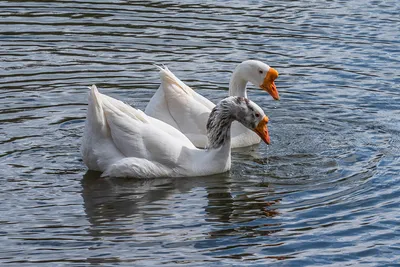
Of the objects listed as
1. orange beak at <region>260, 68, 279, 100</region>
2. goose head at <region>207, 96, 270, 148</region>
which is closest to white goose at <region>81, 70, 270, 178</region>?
goose head at <region>207, 96, 270, 148</region>

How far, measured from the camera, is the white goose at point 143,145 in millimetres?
11602

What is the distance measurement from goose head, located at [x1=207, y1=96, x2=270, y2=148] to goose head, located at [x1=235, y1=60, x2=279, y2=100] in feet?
4.86

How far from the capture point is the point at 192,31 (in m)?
17.9

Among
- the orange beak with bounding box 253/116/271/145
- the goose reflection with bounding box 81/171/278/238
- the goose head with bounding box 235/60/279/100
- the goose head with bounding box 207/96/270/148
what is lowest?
the goose reflection with bounding box 81/171/278/238

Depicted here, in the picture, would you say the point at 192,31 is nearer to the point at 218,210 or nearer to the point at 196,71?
the point at 196,71

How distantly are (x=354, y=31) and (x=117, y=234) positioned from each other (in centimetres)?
957

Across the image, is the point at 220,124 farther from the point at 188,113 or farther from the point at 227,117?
the point at 188,113

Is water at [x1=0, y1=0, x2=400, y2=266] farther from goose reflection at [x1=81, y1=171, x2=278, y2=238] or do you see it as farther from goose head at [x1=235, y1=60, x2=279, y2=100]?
goose head at [x1=235, y1=60, x2=279, y2=100]

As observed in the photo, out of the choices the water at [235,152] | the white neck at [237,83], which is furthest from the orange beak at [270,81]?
the water at [235,152]

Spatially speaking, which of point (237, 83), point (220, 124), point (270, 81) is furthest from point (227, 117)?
point (270, 81)

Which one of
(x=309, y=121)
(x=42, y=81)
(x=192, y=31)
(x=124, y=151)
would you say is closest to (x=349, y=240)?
(x=124, y=151)

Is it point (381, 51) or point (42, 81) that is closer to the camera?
point (42, 81)

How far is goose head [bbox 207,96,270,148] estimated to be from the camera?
1196 cm

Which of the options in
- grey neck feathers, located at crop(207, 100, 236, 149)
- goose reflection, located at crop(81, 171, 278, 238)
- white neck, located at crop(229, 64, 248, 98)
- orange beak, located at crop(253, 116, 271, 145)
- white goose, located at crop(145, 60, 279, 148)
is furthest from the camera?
white neck, located at crop(229, 64, 248, 98)
